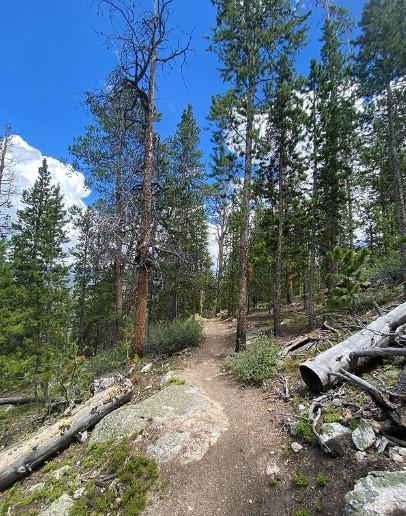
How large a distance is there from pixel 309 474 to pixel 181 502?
174 centimetres

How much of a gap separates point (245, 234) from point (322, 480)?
25.3 ft

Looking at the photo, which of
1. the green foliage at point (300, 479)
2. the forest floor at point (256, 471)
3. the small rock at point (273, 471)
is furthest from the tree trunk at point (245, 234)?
the green foliage at point (300, 479)

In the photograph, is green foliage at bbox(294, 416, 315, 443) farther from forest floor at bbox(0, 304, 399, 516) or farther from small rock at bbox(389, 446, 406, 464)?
small rock at bbox(389, 446, 406, 464)

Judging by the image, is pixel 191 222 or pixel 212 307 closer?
pixel 191 222

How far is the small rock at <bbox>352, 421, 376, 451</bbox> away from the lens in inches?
144

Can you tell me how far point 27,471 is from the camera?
5.38 meters

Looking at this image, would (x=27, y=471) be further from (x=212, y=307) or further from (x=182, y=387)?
(x=212, y=307)

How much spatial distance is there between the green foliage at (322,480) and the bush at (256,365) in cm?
316

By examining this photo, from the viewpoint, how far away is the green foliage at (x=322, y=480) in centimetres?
350

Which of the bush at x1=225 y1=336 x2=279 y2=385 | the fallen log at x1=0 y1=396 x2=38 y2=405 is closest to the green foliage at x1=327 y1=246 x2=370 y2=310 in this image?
the bush at x1=225 y1=336 x2=279 y2=385

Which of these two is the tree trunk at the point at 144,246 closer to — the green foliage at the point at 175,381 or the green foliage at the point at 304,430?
the green foliage at the point at 175,381

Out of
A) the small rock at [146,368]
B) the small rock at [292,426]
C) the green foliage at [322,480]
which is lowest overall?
the green foliage at [322,480]

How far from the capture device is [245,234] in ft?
34.0

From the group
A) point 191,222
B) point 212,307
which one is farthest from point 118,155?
point 212,307
